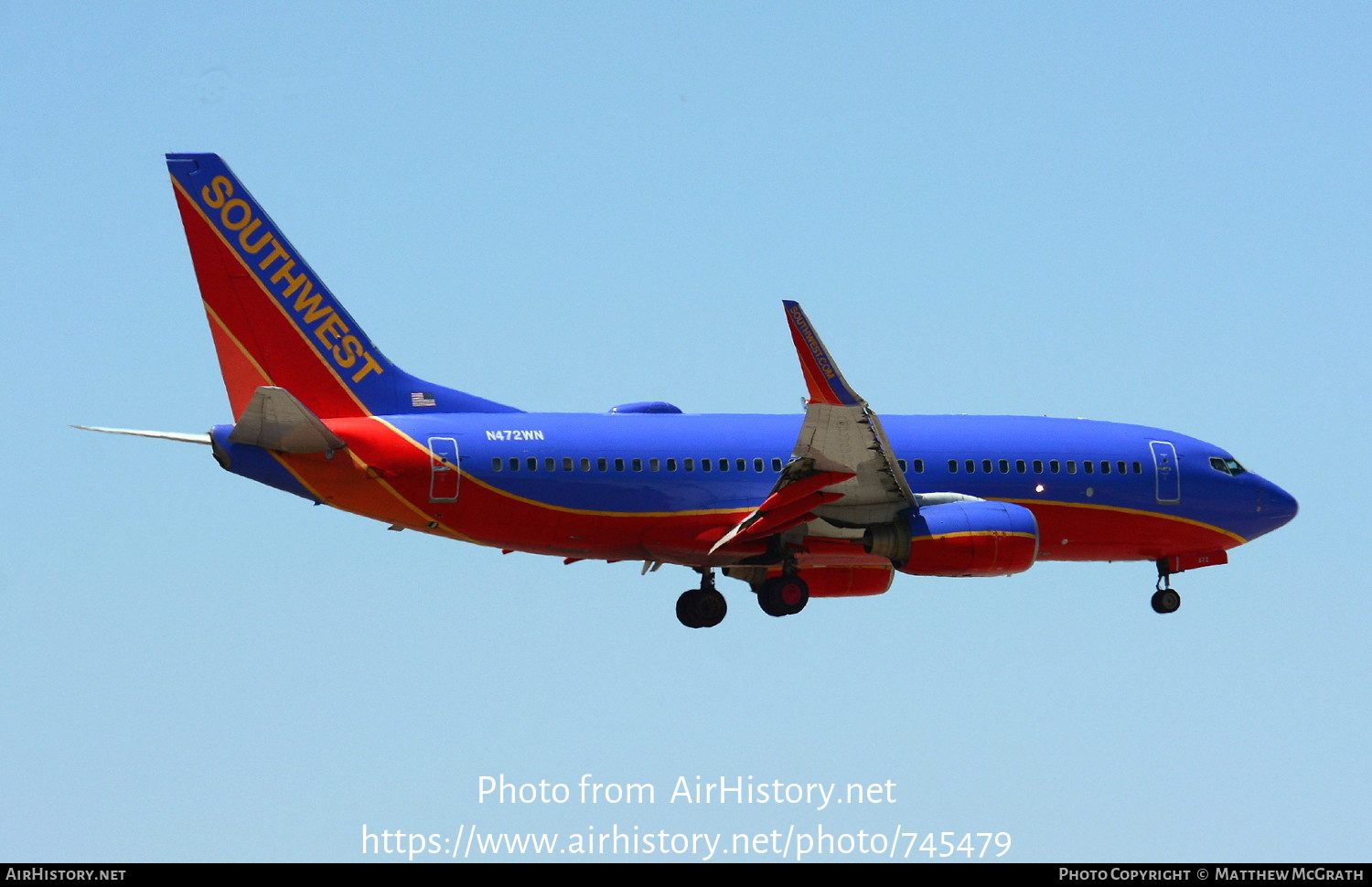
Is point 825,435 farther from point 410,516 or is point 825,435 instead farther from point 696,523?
point 410,516

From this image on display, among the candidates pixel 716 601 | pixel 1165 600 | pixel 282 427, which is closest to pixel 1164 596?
pixel 1165 600

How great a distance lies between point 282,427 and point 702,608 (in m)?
10.5

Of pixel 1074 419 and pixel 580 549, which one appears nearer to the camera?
pixel 580 549

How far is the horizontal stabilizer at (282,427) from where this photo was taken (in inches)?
1254

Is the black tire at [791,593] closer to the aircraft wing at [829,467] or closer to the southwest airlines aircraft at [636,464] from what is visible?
the southwest airlines aircraft at [636,464]

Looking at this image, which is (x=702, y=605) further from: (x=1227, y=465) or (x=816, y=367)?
(x=1227, y=465)

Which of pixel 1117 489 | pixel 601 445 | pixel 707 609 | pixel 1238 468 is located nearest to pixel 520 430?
pixel 601 445

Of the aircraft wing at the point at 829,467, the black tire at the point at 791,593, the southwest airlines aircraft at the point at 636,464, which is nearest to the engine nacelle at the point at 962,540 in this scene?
the southwest airlines aircraft at the point at 636,464

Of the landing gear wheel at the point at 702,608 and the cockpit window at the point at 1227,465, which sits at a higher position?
the cockpit window at the point at 1227,465

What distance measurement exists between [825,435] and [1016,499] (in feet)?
20.7

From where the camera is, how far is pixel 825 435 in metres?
34.2

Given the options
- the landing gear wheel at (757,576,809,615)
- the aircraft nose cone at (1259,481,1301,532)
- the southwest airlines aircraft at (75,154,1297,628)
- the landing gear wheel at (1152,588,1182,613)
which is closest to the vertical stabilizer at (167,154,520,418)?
the southwest airlines aircraft at (75,154,1297,628)

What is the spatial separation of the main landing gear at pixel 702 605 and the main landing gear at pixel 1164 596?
32.7ft

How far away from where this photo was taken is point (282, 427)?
32531 millimetres
